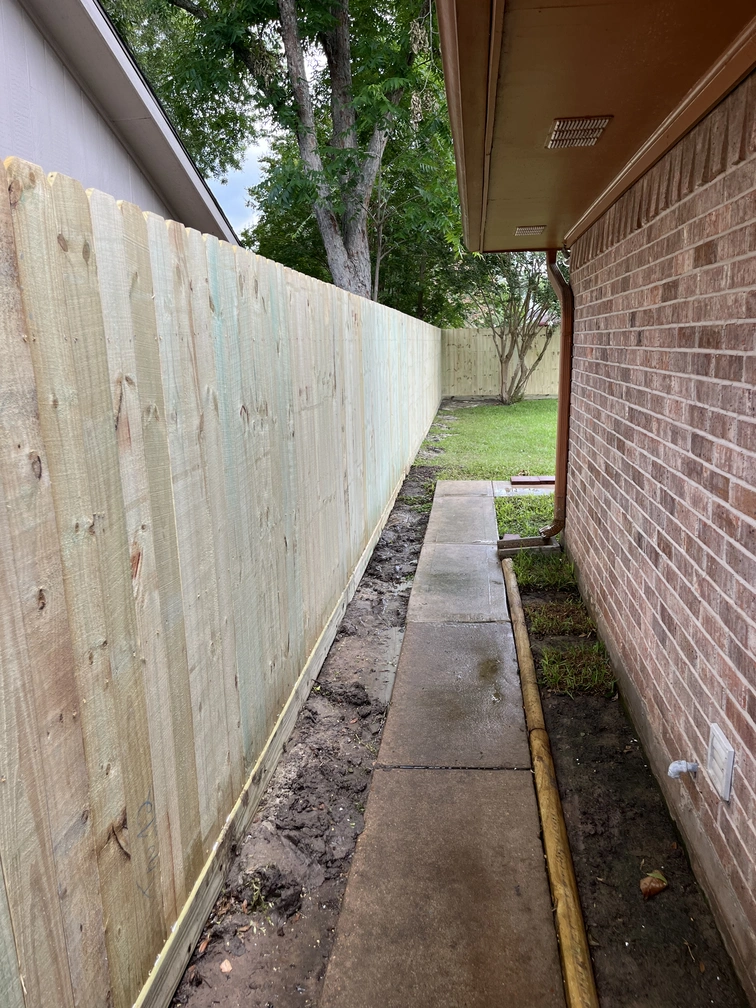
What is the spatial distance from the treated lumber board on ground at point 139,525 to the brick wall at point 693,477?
163 centimetres

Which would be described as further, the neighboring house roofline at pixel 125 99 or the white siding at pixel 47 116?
the neighboring house roofline at pixel 125 99

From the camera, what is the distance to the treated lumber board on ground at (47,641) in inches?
50.6

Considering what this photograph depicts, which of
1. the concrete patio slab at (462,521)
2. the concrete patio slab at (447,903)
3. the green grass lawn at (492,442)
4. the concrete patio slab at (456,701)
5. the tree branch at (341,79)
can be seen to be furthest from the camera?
the tree branch at (341,79)

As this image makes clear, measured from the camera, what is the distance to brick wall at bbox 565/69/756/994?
207 centimetres

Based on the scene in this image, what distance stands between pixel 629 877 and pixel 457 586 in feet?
9.59

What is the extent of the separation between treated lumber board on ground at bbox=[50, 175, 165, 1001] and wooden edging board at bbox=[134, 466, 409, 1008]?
10 cm

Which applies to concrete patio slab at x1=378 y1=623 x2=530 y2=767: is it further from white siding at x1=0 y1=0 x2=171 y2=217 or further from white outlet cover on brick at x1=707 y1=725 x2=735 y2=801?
white siding at x1=0 y1=0 x2=171 y2=217

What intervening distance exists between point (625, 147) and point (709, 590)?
1.85 metres

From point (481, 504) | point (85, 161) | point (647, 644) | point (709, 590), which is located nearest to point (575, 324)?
point (481, 504)

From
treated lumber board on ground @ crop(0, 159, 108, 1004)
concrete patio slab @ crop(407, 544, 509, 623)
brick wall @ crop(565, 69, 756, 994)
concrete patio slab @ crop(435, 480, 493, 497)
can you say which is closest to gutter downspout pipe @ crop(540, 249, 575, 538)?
concrete patio slab @ crop(407, 544, 509, 623)

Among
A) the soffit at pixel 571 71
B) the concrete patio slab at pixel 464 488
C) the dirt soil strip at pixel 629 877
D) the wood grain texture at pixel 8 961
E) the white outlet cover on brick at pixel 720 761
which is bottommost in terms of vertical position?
the dirt soil strip at pixel 629 877

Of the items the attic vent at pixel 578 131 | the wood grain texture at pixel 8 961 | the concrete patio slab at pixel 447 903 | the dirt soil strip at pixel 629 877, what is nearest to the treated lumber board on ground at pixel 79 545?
the wood grain texture at pixel 8 961

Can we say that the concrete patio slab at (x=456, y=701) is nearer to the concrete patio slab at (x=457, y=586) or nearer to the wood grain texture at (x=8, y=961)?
the concrete patio slab at (x=457, y=586)

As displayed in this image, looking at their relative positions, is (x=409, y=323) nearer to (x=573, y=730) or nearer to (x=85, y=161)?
(x=85, y=161)
